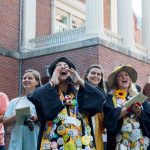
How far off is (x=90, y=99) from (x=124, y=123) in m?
0.60

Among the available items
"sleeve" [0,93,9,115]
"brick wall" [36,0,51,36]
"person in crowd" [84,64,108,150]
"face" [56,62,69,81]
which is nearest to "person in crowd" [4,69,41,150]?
"sleeve" [0,93,9,115]

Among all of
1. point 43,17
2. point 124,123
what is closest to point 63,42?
point 43,17

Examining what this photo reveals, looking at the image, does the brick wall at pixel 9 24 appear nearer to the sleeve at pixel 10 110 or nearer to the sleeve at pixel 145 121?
the sleeve at pixel 10 110

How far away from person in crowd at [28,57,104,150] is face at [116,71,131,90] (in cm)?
60

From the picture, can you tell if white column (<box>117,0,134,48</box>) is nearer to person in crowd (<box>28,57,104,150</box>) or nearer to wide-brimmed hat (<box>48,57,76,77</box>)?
wide-brimmed hat (<box>48,57,76,77</box>)

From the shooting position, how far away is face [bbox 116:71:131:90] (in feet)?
16.9

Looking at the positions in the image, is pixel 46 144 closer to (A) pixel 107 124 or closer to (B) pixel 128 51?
(A) pixel 107 124

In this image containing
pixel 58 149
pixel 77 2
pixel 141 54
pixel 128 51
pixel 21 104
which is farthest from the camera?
pixel 77 2

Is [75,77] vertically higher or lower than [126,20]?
lower

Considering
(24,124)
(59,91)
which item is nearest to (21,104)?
(24,124)

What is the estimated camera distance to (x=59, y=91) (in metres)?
4.65

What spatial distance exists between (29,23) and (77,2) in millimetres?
4384

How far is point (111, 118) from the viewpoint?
4.91 m

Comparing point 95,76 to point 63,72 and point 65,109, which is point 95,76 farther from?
point 65,109
